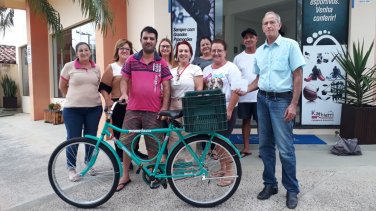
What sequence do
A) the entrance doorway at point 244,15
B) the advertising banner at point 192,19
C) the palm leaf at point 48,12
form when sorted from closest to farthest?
the palm leaf at point 48,12 < the advertising banner at point 192,19 < the entrance doorway at point 244,15

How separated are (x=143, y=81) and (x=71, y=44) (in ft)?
22.9

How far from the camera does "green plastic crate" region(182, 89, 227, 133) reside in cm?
255

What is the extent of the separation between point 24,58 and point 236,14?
34.2 ft

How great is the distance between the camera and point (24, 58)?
42.4ft

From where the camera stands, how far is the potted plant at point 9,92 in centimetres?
1228

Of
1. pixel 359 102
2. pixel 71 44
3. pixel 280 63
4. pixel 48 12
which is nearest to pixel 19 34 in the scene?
pixel 71 44

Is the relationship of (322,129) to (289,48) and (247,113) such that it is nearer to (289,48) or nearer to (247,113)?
(247,113)

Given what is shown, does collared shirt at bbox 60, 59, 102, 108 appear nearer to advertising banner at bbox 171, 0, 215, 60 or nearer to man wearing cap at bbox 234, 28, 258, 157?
man wearing cap at bbox 234, 28, 258, 157

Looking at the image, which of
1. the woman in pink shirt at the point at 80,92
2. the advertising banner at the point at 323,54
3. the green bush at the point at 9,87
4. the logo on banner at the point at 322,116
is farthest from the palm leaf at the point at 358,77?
the green bush at the point at 9,87

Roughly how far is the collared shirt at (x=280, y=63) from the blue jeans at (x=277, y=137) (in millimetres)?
143

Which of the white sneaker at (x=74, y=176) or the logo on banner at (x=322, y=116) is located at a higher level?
the logo on banner at (x=322, y=116)

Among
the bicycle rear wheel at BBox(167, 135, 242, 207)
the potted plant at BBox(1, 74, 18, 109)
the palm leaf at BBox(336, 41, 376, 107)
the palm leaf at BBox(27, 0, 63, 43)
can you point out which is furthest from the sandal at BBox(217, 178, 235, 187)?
the potted plant at BBox(1, 74, 18, 109)

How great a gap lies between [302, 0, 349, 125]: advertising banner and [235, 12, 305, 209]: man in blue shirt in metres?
3.12

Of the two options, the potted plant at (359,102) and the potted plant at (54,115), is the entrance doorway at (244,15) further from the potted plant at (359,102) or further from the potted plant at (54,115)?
the potted plant at (54,115)
